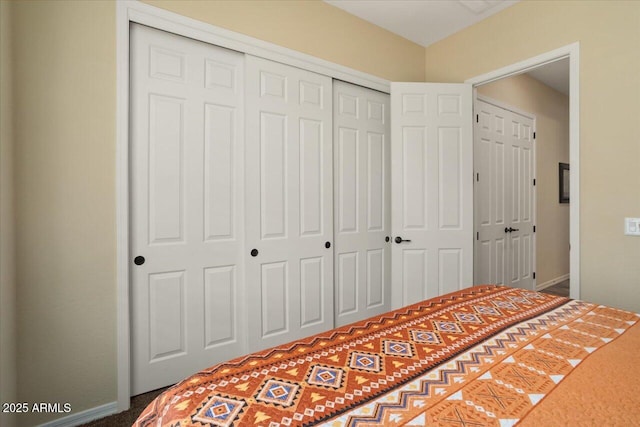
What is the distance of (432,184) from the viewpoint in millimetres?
2873

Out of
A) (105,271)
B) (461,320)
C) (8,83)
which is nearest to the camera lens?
(461,320)

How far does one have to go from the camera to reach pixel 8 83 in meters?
1.46

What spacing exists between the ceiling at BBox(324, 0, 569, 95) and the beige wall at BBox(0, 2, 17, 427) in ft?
7.11

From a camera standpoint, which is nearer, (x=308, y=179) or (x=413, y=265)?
(x=308, y=179)

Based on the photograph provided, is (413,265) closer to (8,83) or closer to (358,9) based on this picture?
(358,9)

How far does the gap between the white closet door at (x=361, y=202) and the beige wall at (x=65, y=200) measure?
1639mm

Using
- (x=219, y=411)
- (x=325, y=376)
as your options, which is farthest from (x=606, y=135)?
(x=219, y=411)

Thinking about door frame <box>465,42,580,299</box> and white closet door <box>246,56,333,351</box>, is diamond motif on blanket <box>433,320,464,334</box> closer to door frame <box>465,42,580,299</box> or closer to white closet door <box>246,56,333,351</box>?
white closet door <box>246,56,333,351</box>

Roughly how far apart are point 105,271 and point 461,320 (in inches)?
73.3

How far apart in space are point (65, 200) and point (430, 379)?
6.26ft

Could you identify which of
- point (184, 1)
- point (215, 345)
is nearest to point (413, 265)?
point (215, 345)

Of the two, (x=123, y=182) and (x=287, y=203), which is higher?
(x=123, y=182)

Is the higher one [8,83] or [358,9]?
[358,9]

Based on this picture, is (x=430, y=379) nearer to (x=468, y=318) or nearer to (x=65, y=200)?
(x=468, y=318)
